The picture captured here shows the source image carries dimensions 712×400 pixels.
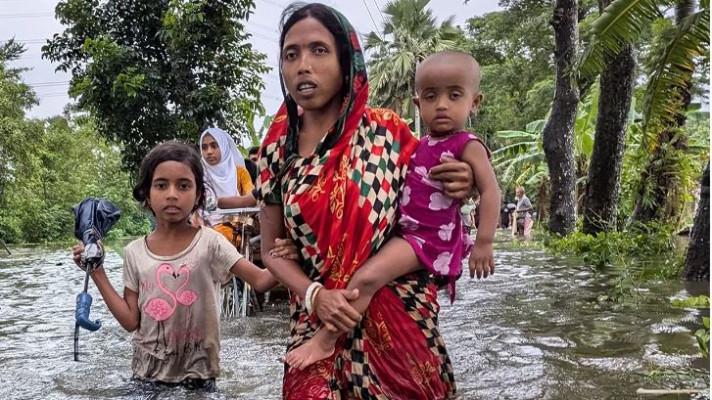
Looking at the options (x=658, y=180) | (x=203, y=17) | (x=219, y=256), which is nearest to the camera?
(x=219, y=256)

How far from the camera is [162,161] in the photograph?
312 centimetres

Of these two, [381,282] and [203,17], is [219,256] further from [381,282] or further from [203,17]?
[203,17]

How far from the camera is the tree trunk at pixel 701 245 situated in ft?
21.2

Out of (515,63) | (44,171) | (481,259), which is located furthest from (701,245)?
(44,171)

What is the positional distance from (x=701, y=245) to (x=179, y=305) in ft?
17.6

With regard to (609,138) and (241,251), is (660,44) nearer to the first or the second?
(609,138)

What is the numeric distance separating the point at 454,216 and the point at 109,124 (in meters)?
11.6

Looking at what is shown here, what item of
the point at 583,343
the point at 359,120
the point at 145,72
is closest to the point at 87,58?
the point at 145,72

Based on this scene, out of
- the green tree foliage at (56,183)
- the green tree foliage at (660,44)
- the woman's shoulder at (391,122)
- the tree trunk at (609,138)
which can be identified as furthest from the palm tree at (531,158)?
the woman's shoulder at (391,122)

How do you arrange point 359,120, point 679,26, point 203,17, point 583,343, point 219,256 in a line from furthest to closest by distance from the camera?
point 203,17, point 679,26, point 583,343, point 219,256, point 359,120

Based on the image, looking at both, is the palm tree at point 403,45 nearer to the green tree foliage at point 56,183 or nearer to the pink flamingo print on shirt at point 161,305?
the green tree foliage at point 56,183

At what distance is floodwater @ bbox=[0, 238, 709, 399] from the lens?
135 inches

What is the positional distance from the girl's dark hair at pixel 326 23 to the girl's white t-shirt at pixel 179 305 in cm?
133

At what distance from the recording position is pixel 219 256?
125 inches
